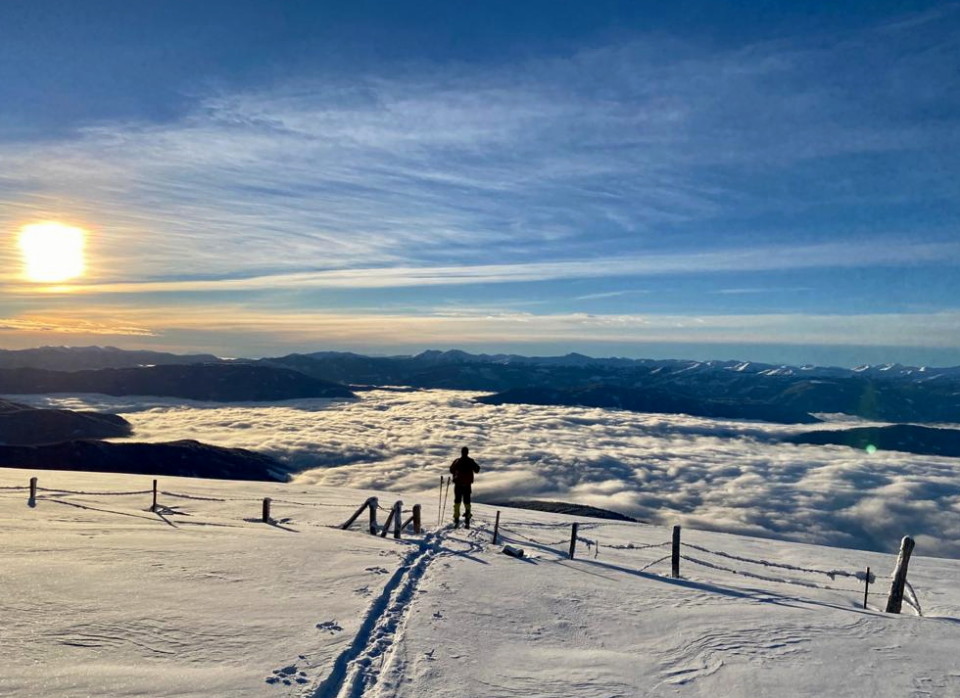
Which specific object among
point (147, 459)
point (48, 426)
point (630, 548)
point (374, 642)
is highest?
point (374, 642)

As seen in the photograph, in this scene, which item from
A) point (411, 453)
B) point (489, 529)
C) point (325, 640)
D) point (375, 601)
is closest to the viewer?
point (325, 640)

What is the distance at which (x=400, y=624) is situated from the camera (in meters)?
9.52

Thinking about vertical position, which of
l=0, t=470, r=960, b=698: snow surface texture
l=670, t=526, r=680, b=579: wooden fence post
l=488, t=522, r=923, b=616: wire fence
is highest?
l=0, t=470, r=960, b=698: snow surface texture

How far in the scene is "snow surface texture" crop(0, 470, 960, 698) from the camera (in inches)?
292

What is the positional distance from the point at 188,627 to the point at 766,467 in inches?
8517

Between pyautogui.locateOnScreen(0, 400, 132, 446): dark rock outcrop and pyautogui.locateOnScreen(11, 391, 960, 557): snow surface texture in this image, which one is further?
pyautogui.locateOnScreen(0, 400, 132, 446): dark rock outcrop

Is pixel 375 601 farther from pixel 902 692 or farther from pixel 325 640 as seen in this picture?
pixel 902 692

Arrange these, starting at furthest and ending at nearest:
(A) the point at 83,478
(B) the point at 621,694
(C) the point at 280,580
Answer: (A) the point at 83,478, (C) the point at 280,580, (B) the point at 621,694

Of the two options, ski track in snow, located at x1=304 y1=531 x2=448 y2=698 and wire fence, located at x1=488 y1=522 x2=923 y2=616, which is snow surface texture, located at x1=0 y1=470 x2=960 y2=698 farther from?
wire fence, located at x1=488 y1=522 x2=923 y2=616

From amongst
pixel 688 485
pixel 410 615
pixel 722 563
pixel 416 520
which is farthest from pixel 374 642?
pixel 688 485

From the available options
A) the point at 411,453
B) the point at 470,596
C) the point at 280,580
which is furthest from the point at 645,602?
the point at 411,453

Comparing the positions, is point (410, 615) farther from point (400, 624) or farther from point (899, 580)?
point (899, 580)

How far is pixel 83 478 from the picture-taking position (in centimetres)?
3102

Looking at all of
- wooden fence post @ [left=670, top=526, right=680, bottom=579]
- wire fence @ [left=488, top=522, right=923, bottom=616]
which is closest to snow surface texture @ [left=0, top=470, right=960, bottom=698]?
wooden fence post @ [left=670, top=526, right=680, bottom=579]
